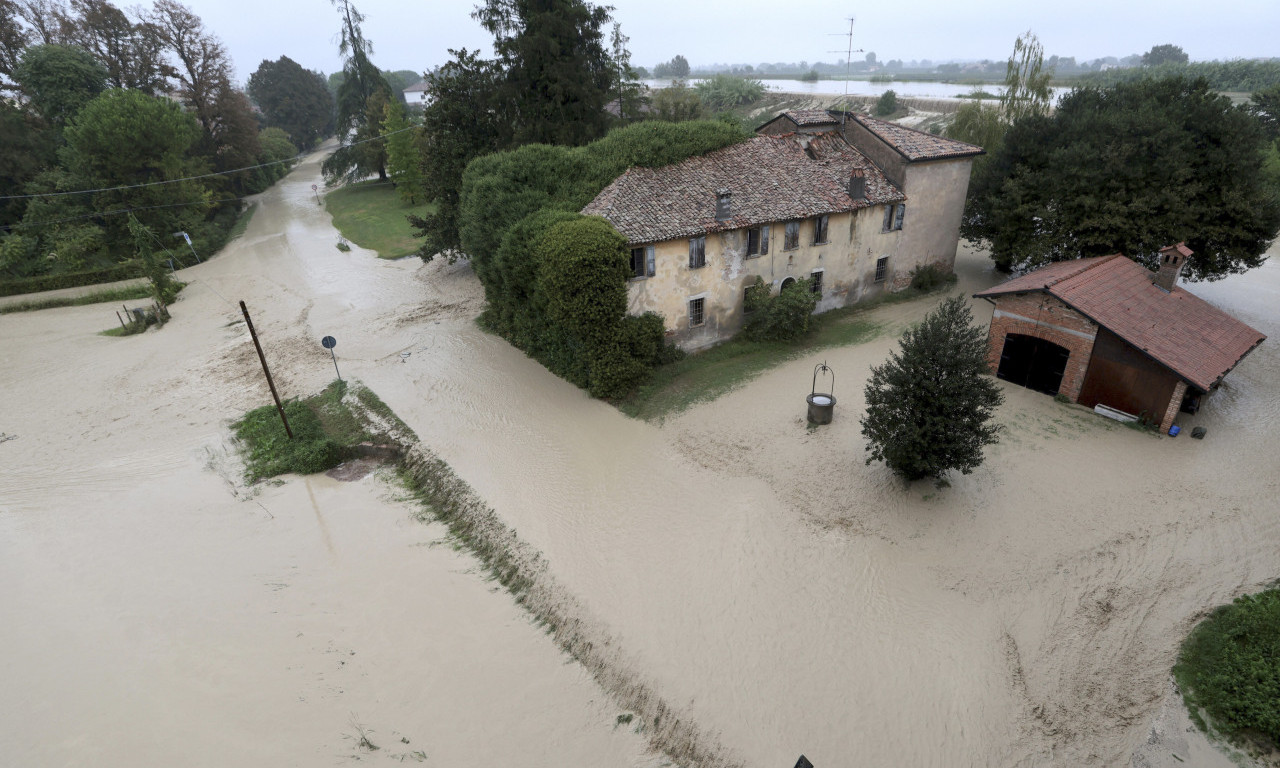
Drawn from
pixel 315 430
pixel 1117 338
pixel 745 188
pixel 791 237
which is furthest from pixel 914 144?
pixel 315 430

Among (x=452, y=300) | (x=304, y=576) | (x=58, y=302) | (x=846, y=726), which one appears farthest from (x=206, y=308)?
(x=846, y=726)

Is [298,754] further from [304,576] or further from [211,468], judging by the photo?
[211,468]

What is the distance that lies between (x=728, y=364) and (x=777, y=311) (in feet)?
10.3

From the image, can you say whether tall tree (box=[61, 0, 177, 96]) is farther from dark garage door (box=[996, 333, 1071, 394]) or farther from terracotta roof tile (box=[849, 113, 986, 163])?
dark garage door (box=[996, 333, 1071, 394])

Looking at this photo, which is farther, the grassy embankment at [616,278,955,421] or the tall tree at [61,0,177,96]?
the tall tree at [61,0,177,96]

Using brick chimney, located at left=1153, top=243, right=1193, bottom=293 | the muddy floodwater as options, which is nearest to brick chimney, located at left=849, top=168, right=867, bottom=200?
the muddy floodwater

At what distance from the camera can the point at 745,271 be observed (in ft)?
81.2

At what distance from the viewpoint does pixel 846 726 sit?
11.2m

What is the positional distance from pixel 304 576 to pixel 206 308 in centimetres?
2781

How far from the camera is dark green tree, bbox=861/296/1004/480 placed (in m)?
15.0

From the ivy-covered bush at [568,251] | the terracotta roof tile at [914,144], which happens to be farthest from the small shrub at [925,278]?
the ivy-covered bush at [568,251]

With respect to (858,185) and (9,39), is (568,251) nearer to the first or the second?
(858,185)

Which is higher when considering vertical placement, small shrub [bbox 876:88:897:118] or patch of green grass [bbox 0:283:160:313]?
small shrub [bbox 876:88:897:118]

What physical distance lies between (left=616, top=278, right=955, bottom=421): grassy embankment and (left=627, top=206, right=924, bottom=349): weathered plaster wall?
75 centimetres
